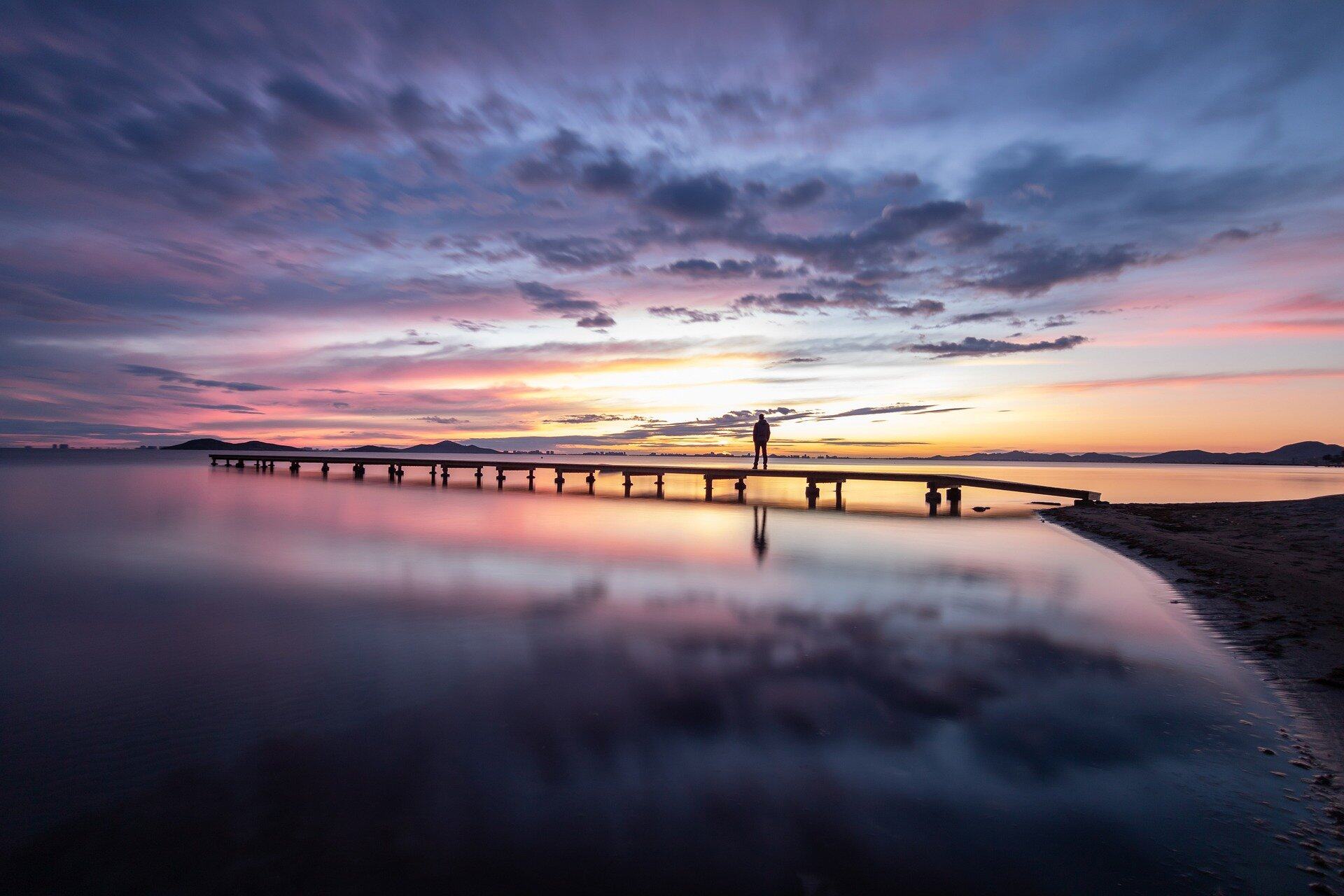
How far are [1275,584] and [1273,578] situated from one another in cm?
63

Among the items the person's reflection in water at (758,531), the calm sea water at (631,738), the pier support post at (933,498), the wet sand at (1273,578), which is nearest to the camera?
the calm sea water at (631,738)

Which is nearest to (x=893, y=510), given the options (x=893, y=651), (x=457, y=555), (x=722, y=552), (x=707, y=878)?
(x=722, y=552)

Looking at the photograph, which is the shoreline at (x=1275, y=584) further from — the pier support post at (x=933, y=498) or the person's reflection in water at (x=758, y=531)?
the person's reflection in water at (x=758, y=531)

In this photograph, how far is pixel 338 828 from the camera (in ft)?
13.6

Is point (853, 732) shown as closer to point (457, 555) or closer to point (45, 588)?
point (457, 555)

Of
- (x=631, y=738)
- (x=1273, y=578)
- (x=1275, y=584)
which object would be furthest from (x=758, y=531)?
(x=631, y=738)

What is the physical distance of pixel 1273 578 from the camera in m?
11.8

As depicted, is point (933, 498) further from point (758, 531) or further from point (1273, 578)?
point (1273, 578)

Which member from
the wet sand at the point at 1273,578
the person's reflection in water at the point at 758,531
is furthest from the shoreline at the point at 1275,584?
the person's reflection in water at the point at 758,531

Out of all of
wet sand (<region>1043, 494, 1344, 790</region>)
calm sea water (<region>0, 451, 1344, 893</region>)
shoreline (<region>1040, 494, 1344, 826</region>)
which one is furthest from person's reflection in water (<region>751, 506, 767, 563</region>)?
wet sand (<region>1043, 494, 1344, 790</region>)

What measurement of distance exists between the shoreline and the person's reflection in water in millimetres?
8628

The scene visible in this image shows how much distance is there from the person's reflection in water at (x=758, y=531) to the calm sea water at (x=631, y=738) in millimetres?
3897

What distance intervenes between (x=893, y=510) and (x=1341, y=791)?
1065 inches

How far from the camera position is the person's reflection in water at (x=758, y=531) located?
17125 millimetres
